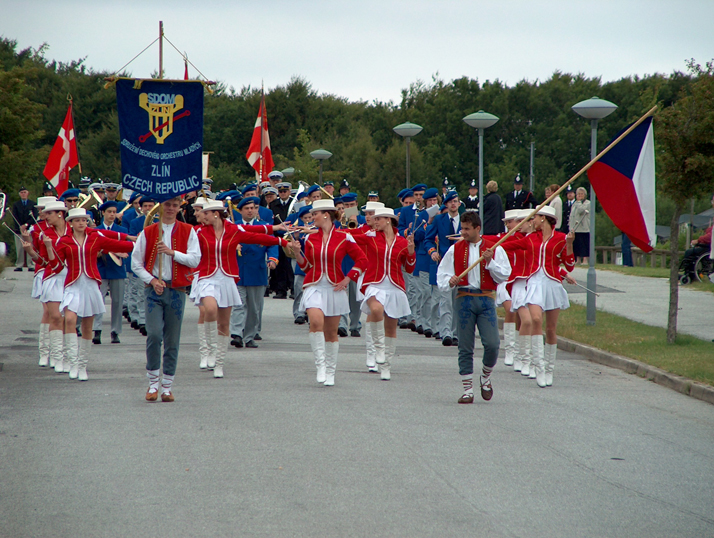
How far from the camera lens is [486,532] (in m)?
5.42

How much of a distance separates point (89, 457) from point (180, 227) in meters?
3.07

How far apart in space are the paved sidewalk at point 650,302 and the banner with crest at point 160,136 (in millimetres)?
9110

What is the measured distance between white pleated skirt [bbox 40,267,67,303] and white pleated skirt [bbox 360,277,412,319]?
3.78 meters

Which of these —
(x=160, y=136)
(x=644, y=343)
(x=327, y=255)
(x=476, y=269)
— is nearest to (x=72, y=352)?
(x=160, y=136)

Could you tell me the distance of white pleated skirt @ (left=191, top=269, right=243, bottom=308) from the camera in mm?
11656

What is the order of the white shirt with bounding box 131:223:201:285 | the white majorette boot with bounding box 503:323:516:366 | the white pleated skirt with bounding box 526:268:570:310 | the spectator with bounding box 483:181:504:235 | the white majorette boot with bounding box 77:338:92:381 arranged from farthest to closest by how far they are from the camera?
1. the spectator with bounding box 483:181:504:235
2. the white majorette boot with bounding box 503:323:516:366
3. the white pleated skirt with bounding box 526:268:570:310
4. the white majorette boot with bounding box 77:338:92:381
5. the white shirt with bounding box 131:223:201:285

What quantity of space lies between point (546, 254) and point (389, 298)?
6.72 feet

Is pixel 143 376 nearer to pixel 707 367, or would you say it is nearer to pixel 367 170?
pixel 707 367

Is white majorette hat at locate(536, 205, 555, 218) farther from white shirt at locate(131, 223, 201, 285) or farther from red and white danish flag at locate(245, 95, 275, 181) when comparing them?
red and white danish flag at locate(245, 95, 275, 181)

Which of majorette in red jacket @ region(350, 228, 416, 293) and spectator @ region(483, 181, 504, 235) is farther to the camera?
spectator @ region(483, 181, 504, 235)

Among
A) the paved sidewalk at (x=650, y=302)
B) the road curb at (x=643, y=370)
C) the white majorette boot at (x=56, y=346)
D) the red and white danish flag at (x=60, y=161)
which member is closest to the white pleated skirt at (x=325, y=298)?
the white majorette boot at (x=56, y=346)

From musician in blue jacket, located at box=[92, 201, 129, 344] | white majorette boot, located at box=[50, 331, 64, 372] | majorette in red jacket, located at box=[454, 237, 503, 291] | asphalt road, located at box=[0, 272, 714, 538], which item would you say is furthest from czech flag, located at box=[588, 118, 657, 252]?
musician in blue jacket, located at box=[92, 201, 129, 344]

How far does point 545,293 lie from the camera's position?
11.1 metres

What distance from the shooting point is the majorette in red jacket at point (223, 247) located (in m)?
11.8
